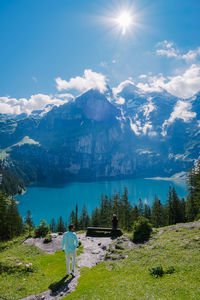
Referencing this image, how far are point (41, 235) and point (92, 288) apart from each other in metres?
22.6

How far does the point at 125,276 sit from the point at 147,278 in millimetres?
1911

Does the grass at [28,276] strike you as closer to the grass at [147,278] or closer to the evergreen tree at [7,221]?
the grass at [147,278]

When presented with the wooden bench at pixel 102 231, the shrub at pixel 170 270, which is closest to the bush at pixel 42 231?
the wooden bench at pixel 102 231

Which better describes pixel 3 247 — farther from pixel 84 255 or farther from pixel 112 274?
pixel 112 274

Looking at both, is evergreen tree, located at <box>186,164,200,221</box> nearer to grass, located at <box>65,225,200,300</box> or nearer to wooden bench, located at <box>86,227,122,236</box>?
wooden bench, located at <box>86,227,122,236</box>

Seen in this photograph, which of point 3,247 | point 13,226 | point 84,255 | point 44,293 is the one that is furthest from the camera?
point 13,226

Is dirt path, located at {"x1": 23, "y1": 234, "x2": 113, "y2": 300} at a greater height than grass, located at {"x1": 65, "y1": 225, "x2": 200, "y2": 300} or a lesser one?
lesser

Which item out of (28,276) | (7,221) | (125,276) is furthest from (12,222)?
(125,276)

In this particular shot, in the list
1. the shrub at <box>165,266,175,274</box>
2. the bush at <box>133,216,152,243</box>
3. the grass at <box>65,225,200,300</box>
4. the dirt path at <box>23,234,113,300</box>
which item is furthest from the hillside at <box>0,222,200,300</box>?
the bush at <box>133,216,152,243</box>

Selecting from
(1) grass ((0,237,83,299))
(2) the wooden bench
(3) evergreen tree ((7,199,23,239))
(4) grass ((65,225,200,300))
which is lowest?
(3) evergreen tree ((7,199,23,239))

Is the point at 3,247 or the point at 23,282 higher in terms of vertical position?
the point at 23,282

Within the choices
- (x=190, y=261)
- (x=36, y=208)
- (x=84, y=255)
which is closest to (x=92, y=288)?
(x=190, y=261)

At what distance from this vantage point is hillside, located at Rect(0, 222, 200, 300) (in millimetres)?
10391

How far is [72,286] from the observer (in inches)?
521
